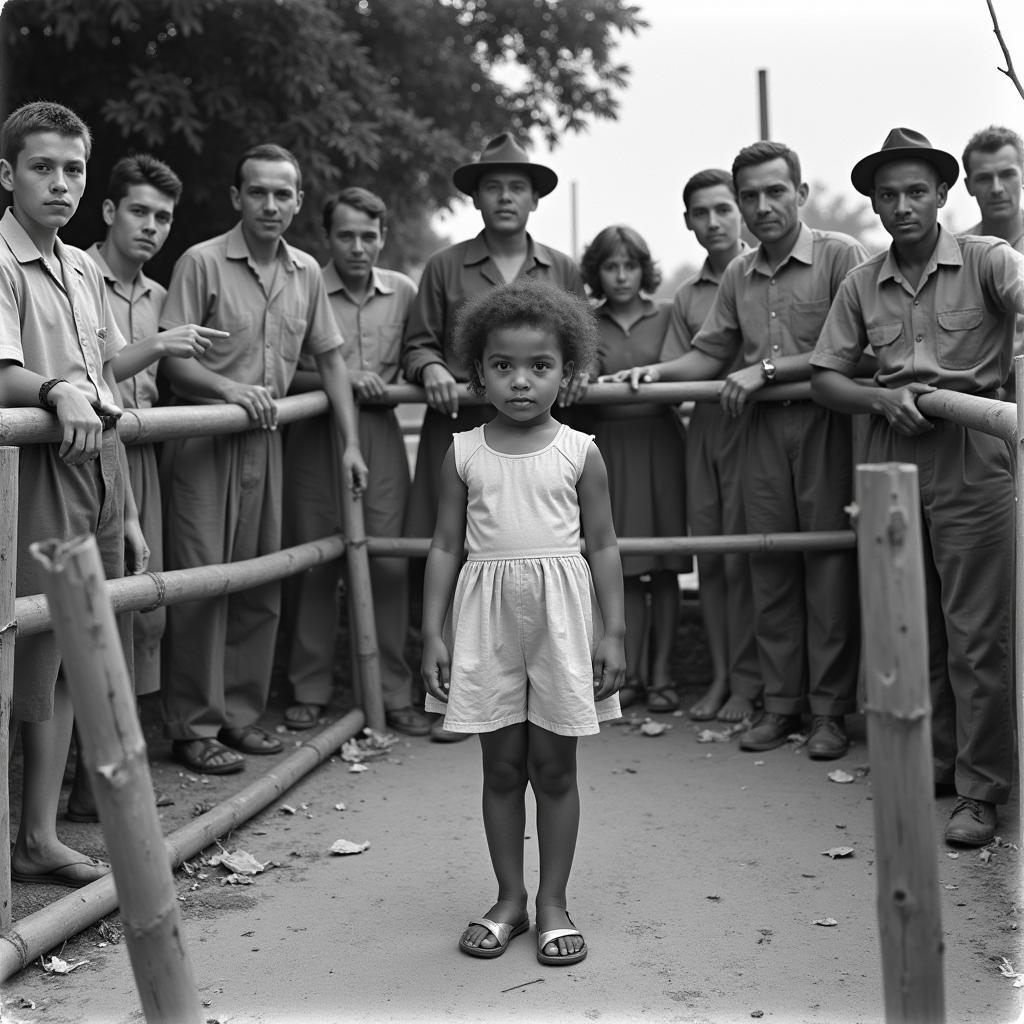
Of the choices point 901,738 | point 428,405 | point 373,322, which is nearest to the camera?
point 901,738

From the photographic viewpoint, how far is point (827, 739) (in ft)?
15.4

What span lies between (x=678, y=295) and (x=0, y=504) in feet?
10.8

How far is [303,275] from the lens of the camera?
496 cm

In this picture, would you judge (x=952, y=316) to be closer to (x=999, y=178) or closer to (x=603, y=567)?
(x=999, y=178)

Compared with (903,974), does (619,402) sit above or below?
above

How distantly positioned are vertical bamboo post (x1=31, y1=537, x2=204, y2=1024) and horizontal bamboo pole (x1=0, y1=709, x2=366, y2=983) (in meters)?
1.05

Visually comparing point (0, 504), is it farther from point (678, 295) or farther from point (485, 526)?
point (678, 295)

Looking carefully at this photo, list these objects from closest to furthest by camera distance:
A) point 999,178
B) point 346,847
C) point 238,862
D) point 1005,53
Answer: point 1005,53 < point 238,862 < point 346,847 < point 999,178

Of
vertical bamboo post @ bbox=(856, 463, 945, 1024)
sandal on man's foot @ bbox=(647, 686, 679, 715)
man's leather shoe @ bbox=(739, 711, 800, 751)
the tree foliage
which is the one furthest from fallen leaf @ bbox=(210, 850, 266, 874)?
the tree foliage

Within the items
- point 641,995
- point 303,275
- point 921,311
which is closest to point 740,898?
point 641,995

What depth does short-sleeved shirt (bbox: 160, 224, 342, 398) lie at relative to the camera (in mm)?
4719

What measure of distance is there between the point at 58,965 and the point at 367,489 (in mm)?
2574

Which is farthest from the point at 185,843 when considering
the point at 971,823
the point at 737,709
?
the point at 737,709

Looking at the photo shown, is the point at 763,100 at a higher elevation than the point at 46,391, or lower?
higher
